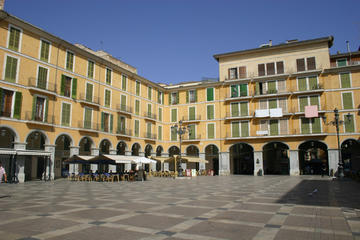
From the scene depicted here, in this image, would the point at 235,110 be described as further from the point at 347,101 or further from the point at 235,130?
the point at 347,101

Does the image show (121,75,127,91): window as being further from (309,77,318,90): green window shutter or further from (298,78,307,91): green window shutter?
(309,77,318,90): green window shutter

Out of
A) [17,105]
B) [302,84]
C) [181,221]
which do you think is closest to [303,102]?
[302,84]

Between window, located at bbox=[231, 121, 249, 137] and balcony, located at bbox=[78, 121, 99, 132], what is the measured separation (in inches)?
682

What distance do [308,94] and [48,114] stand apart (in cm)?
2881

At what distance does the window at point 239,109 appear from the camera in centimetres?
3772

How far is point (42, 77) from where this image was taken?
2575 centimetres

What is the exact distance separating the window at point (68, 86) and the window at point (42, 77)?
5.78ft

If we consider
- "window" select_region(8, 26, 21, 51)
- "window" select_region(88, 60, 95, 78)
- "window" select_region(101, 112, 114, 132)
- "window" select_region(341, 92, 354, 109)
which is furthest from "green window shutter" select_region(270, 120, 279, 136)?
"window" select_region(8, 26, 21, 51)

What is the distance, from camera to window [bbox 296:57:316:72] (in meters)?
35.5

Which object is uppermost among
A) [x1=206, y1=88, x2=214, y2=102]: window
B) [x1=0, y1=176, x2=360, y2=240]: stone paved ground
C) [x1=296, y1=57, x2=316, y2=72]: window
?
[x1=296, y1=57, x2=316, y2=72]: window

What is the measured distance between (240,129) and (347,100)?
12.7 m

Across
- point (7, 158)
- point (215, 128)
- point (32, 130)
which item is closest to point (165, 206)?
point (32, 130)

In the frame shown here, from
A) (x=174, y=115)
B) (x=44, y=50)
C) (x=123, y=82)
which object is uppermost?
(x=44, y=50)

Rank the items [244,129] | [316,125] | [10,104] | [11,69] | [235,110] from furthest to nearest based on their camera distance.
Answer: [235,110]
[244,129]
[316,125]
[11,69]
[10,104]
